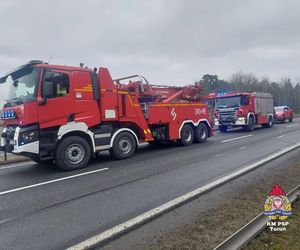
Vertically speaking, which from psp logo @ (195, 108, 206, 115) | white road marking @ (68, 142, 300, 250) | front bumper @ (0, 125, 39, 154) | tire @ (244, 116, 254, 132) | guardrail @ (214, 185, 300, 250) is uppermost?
psp logo @ (195, 108, 206, 115)

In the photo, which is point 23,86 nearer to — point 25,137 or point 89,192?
point 25,137

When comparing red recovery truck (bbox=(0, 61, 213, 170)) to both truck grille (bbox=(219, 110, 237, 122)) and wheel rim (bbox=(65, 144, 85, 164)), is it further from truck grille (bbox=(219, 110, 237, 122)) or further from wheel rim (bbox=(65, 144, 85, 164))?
truck grille (bbox=(219, 110, 237, 122))

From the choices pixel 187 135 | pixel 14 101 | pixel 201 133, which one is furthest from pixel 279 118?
pixel 14 101

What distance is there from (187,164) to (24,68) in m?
5.57

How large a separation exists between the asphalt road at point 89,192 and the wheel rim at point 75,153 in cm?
44

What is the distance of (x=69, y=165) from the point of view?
8.12 metres

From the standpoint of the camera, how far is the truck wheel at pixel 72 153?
7.99m

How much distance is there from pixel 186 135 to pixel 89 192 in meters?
7.91

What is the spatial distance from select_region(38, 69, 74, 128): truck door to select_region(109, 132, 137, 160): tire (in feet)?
6.43

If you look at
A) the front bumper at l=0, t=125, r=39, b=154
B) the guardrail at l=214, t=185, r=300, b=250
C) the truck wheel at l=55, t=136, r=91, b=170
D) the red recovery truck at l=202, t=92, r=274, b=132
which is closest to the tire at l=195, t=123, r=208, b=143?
the red recovery truck at l=202, t=92, r=274, b=132

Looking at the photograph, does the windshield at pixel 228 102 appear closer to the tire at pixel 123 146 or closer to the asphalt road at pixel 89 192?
the asphalt road at pixel 89 192

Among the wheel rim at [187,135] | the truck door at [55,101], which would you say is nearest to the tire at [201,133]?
the wheel rim at [187,135]

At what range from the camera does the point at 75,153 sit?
8344 mm

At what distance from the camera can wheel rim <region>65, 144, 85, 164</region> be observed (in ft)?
26.8
